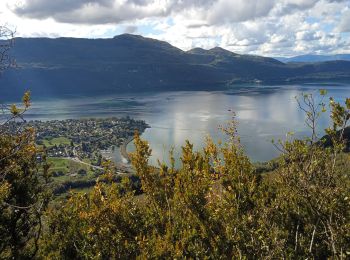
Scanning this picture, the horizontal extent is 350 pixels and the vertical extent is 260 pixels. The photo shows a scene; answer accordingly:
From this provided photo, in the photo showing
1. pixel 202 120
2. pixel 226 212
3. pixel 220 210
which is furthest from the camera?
pixel 202 120

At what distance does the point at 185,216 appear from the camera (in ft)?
28.8

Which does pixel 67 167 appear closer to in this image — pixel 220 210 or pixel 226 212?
pixel 220 210

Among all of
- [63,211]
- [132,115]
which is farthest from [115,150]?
[63,211]

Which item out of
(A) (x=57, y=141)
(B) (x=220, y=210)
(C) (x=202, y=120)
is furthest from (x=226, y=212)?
(A) (x=57, y=141)

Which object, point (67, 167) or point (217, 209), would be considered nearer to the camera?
point (217, 209)

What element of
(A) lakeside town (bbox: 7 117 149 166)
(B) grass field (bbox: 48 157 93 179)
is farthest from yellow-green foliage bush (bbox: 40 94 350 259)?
(A) lakeside town (bbox: 7 117 149 166)

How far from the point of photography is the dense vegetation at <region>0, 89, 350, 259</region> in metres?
6.99

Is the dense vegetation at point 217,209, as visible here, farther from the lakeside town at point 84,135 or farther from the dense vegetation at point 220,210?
the lakeside town at point 84,135

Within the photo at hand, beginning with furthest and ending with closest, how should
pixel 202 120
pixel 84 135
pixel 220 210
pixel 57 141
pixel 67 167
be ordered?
pixel 84 135
pixel 202 120
pixel 57 141
pixel 67 167
pixel 220 210

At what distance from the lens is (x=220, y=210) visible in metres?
8.16

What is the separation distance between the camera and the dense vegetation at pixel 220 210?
6992 millimetres

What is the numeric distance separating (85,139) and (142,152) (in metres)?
104

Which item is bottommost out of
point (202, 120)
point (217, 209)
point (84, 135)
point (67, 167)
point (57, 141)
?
point (67, 167)

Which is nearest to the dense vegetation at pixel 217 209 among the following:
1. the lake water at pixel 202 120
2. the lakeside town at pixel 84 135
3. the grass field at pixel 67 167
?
the lake water at pixel 202 120
